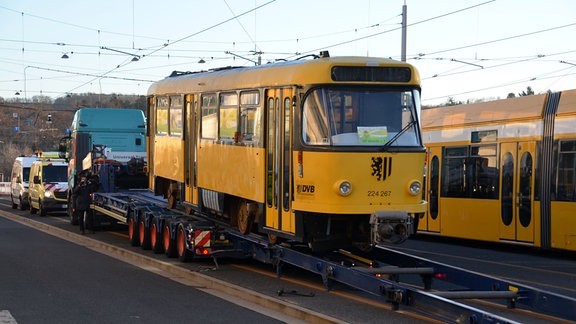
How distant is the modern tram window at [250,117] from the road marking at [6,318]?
5024 millimetres

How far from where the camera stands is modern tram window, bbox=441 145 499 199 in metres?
21.8

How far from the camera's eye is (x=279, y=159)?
1427cm

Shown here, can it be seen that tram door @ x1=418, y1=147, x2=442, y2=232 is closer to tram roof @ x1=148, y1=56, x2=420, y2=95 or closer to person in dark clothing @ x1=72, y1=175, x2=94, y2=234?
tram roof @ x1=148, y1=56, x2=420, y2=95

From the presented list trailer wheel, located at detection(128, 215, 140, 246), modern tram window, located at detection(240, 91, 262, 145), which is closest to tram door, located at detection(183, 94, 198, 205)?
modern tram window, located at detection(240, 91, 262, 145)

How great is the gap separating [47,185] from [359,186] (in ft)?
83.3

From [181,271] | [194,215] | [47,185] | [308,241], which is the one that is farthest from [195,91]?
[47,185]

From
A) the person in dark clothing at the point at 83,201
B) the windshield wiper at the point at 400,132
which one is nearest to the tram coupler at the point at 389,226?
the windshield wiper at the point at 400,132

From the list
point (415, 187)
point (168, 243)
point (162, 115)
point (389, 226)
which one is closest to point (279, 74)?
point (415, 187)

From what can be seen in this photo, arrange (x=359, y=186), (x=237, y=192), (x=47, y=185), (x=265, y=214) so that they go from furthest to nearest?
(x=47, y=185)
(x=237, y=192)
(x=265, y=214)
(x=359, y=186)

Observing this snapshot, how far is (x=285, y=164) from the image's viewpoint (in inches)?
554

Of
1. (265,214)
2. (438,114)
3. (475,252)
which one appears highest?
(438,114)

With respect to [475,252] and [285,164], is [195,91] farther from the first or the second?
[475,252]

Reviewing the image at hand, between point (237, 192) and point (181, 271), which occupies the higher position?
point (237, 192)

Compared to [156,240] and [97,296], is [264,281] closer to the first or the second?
[97,296]
